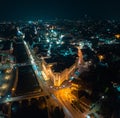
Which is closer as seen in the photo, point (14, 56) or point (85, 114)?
point (85, 114)

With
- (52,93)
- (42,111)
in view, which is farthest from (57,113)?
(52,93)

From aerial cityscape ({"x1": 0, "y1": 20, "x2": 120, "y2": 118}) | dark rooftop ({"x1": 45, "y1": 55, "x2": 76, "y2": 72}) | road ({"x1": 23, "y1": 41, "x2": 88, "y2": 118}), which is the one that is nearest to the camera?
road ({"x1": 23, "y1": 41, "x2": 88, "y2": 118})

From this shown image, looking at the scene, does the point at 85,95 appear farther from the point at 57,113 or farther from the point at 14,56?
the point at 14,56

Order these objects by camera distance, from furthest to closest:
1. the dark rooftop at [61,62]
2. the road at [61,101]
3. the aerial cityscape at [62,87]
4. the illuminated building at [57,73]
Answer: the dark rooftop at [61,62] < the illuminated building at [57,73] < the aerial cityscape at [62,87] < the road at [61,101]

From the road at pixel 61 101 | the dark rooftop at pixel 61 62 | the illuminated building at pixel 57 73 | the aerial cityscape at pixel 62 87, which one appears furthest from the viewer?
the dark rooftop at pixel 61 62

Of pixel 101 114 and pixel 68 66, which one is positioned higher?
pixel 68 66

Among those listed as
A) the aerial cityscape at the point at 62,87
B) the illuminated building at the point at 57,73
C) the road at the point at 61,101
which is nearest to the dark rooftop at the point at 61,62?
the aerial cityscape at the point at 62,87

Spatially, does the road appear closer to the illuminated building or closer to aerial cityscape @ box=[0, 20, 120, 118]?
aerial cityscape @ box=[0, 20, 120, 118]

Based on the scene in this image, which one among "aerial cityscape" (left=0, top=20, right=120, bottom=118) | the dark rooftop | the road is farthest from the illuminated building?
the road

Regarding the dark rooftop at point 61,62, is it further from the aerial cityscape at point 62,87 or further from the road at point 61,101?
the road at point 61,101

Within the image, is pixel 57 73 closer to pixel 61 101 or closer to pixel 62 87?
pixel 62 87

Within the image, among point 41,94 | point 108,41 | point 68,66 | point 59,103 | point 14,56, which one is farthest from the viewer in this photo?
point 108,41
